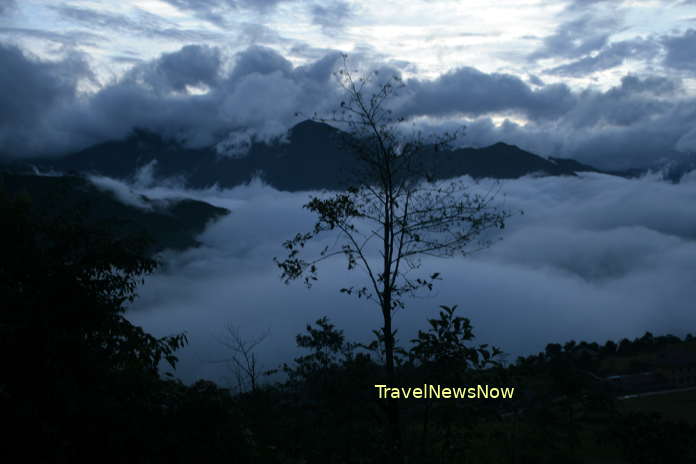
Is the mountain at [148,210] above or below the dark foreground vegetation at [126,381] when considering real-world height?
above

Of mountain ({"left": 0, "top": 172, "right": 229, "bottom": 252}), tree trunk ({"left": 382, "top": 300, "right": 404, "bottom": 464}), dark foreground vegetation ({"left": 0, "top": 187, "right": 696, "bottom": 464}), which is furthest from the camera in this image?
mountain ({"left": 0, "top": 172, "right": 229, "bottom": 252})

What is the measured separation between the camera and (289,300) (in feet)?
383

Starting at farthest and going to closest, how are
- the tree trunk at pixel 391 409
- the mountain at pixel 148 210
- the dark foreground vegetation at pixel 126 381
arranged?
the mountain at pixel 148 210 < the tree trunk at pixel 391 409 < the dark foreground vegetation at pixel 126 381

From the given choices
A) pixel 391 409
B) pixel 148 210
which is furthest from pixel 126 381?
pixel 148 210

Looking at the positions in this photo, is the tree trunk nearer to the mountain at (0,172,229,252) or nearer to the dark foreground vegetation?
the dark foreground vegetation

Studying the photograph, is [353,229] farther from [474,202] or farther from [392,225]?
[474,202]

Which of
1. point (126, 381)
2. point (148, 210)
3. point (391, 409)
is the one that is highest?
point (148, 210)

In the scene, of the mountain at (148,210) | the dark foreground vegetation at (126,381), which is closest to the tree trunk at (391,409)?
the dark foreground vegetation at (126,381)

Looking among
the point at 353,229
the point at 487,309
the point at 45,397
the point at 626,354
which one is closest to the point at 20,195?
the point at 45,397

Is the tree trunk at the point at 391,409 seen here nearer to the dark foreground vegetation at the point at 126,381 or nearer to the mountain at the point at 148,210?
the dark foreground vegetation at the point at 126,381

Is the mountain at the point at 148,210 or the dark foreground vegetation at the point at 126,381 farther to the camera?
the mountain at the point at 148,210

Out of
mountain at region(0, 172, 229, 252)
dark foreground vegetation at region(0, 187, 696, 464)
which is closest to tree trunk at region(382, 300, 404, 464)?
dark foreground vegetation at region(0, 187, 696, 464)

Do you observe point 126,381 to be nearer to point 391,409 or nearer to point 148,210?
point 391,409

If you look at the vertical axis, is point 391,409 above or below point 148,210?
below
